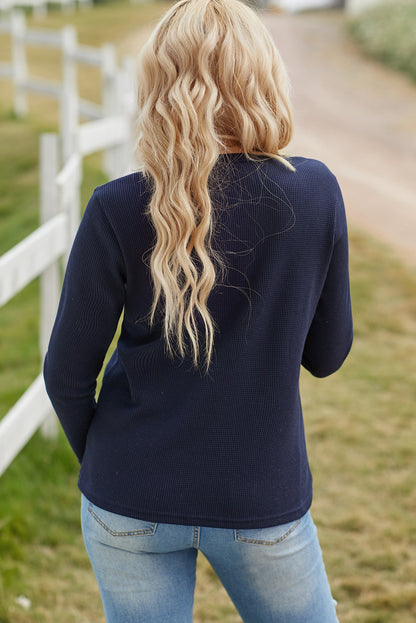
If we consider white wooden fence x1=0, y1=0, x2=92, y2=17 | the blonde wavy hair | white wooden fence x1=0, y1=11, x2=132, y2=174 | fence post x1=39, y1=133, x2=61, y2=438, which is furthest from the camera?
white wooden fence x1=0, y1=0, x2=92, y2=17

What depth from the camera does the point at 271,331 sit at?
1460mm

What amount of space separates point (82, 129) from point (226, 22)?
3580mm

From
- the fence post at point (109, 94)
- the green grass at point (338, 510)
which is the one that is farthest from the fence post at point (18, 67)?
the green grass at point (338, 510)

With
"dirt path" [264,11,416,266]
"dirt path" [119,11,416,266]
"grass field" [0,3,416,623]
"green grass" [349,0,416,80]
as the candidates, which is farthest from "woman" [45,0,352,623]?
"green grass" [349,0,416,80]

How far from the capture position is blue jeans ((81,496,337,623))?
1.46m

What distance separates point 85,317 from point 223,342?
0.28m

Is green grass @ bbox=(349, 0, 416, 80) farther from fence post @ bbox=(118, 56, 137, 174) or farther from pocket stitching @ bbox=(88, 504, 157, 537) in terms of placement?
pocket stitching @ bbox=(88, 504, 157, 537)

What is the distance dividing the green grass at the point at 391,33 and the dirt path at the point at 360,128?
0.32 metres

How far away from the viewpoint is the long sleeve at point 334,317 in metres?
1.49

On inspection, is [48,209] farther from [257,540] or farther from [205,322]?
[257,540]

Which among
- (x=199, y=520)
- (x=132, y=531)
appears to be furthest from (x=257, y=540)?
(x=132, y=531)

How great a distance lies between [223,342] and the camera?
4.73 feet

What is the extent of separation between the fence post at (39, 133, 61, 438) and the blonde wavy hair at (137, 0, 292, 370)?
6.65ft

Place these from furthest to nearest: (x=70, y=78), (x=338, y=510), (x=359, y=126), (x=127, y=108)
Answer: (x=359, y=126)
(x=70, y=78)
(x=127, y=108)
(x=338, y=510)
